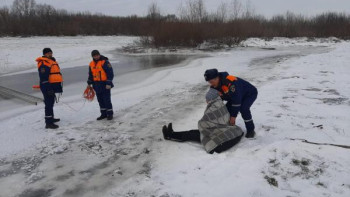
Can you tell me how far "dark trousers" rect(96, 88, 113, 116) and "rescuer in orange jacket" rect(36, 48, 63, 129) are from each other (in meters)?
Answer: 0.90

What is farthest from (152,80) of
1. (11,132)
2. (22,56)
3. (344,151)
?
(22,56)

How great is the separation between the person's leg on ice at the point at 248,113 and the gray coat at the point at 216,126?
0.38 meters

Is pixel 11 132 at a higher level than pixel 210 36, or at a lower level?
lower

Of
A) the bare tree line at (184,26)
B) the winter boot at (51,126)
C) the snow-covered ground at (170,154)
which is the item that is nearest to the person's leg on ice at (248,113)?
the snow-covered ground at (170,154)

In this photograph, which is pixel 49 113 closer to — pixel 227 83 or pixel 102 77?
pixel 102 77

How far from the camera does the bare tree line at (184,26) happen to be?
28.5 meters

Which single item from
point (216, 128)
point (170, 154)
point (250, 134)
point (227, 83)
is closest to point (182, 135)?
point (170, 154)

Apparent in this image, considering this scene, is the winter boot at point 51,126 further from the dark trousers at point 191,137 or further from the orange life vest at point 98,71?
the dark trousers at point 191,137

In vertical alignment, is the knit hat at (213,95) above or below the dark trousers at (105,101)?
above

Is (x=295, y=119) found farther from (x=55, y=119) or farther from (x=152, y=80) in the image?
(x=152, y=80)

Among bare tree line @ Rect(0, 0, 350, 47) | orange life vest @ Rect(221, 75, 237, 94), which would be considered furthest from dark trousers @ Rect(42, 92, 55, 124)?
bare tree line @ Rect(0, 0, 350, 47)

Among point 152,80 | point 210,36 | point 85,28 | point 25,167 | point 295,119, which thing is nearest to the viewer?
point 25,167

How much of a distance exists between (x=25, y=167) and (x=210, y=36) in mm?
25568

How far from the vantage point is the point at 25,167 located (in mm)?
4859
